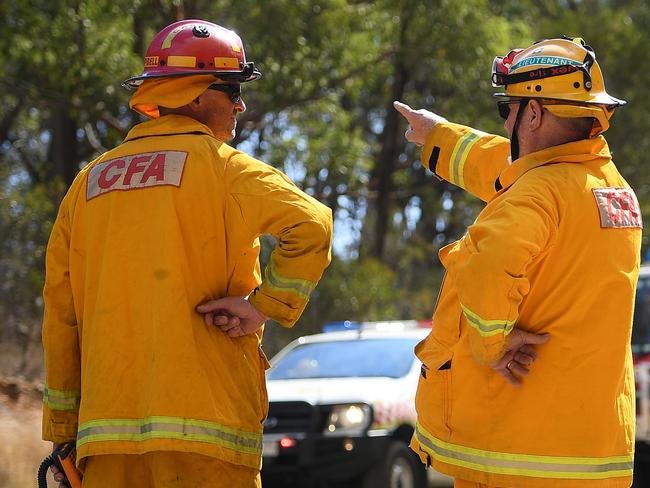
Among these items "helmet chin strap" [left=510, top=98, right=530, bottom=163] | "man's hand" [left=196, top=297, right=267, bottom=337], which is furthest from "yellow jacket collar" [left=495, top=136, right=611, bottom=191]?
"man's hand" [left=196, top=297, right=267, bottom=337]

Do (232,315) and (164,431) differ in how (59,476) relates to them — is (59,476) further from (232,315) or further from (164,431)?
(232,315)

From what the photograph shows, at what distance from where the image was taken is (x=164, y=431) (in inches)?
137

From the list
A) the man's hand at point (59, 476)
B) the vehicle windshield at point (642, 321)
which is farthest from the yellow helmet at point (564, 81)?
the vehicle windshield at point (642, 321)

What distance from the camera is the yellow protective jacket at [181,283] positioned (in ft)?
11.6

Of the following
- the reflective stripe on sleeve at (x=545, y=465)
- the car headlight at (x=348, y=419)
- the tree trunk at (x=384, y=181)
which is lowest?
the tree trunk at (x=384, y=181)

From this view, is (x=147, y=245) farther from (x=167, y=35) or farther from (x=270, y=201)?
(x=167, y=35)

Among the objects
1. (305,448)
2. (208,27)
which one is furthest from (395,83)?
(208,27)

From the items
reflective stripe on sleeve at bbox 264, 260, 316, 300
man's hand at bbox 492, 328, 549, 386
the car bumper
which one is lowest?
the car bumper

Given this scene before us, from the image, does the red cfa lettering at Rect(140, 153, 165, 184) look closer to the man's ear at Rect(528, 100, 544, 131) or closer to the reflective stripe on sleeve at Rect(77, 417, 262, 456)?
the reflective stripe on sleeve at Rect(77, 417, 262, 456)

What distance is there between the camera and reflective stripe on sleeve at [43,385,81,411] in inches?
151

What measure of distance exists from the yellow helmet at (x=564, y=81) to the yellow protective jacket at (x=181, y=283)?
77 centimetres

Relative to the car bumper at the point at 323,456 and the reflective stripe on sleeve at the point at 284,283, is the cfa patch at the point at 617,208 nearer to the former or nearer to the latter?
the reflective stripe on sleeve at the point at 284,283

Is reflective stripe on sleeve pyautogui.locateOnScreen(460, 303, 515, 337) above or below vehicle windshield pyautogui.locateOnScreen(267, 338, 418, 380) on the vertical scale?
above

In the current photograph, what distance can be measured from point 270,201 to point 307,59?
10571 millimetres
